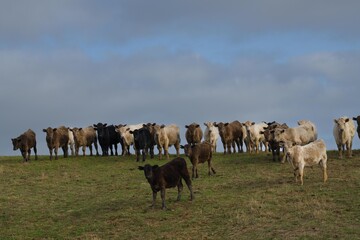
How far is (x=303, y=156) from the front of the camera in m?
25.9

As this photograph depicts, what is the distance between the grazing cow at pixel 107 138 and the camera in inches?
1690

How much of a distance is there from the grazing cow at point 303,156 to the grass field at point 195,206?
0.71 meters

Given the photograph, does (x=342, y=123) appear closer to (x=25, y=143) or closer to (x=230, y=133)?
(x=230, y=133)

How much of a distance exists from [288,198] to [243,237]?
17.1 ft

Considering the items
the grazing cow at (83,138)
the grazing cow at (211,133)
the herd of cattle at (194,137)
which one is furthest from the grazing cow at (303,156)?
the grazing cow at (83,138)

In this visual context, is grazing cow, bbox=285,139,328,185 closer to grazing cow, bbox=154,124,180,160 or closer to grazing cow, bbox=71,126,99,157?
grazing cow, bbox=154,124,180,160

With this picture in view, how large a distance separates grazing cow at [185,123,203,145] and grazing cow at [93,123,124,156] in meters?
5.36

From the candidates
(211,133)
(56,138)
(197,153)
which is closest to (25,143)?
(56,138)

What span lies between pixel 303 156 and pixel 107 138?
20.5 metres

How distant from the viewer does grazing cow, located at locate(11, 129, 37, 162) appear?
38531 mm

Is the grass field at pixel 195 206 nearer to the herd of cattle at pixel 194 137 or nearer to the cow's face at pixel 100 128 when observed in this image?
the herd of cattle at pixel 194 137

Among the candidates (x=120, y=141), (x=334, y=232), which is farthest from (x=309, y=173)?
(x=120, y=141)

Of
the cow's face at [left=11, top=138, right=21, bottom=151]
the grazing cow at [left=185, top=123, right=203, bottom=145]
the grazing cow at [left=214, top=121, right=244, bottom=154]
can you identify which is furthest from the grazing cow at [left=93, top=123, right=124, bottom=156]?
the grazing cow at [left=214, top=121, right=244, bottom=154]

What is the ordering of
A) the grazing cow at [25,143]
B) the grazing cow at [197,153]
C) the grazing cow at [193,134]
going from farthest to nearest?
the grazing cow at [193,134] → the grazing cow at [25,143] → the grazing cow at [197,153]
